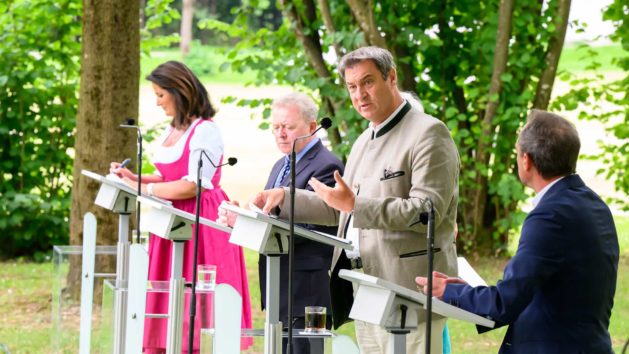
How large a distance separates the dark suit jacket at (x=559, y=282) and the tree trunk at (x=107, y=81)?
16.1 feet

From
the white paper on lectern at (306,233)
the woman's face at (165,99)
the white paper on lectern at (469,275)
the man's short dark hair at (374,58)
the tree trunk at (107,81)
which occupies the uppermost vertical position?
the tree trunk at (107,81)

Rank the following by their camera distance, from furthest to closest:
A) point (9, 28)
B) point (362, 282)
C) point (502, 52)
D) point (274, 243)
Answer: point (9, 28)
point (502, 52)
point (274, 243)
point (362, 282)

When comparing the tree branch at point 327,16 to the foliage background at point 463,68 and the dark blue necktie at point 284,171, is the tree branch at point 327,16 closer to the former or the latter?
the foliage background at point 463,68

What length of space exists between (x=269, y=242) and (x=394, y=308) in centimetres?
75

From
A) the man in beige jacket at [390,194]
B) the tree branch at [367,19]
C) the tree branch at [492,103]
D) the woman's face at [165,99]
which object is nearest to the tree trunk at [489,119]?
the tree branch at [492,103]

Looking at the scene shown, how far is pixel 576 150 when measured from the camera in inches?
130

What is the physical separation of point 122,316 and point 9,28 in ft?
18.9

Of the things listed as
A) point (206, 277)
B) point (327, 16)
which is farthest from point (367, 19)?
point (206, 277)

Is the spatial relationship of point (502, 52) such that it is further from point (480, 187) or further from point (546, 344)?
point (546, 344)

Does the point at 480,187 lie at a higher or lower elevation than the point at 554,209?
higher

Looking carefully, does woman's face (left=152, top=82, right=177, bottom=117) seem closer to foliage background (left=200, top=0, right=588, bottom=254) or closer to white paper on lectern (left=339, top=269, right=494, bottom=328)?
white paper on lectern (left=339, top=269, right=494, bottom=328)

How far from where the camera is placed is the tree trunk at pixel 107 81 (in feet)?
25.7

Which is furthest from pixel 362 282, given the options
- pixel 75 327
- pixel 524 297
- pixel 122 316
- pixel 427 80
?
Answer: pixel 427 80

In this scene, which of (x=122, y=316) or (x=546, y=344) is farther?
(x=122, y=316)
